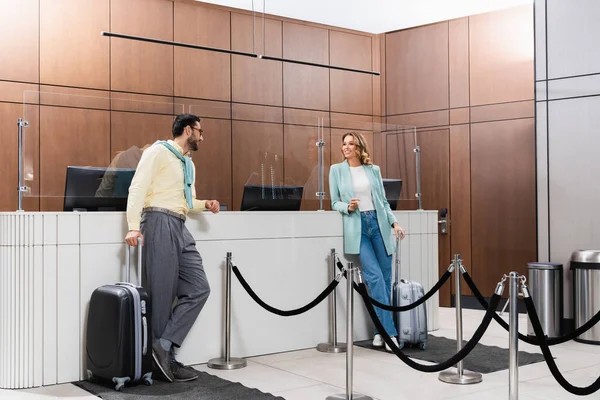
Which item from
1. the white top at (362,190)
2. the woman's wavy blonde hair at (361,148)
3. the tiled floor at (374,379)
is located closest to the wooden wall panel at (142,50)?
the woman's wavy blonde hair at (361,148)

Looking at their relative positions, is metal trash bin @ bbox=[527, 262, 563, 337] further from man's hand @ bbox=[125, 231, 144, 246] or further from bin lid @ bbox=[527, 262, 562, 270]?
man's hand @ bbox=[125, 231, 144, 246]

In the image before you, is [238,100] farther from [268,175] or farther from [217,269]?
[217,269]

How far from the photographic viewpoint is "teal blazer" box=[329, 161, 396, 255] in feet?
19.7

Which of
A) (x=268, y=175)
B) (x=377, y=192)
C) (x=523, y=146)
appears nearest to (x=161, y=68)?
(x=268, y=175)

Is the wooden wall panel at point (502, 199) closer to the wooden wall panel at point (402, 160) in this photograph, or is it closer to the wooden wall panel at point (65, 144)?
the wooden wall panel at point (402, 160)

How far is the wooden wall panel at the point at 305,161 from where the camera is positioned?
626 centimetres

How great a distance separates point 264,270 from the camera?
5.79 m

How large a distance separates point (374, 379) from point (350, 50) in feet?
20.6

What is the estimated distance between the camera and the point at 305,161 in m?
6.34

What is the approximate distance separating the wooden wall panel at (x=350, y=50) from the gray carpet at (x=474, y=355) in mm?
4950

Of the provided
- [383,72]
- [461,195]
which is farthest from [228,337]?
[383,72]

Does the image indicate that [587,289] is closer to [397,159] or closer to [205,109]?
[397,159]

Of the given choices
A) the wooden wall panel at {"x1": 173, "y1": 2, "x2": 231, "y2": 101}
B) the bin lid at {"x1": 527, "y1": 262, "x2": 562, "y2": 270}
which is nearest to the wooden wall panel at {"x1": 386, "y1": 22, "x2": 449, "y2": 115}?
the wooden wall panel at {"x1": 173, "y1": 2, "x2": 231, "y2": 101}

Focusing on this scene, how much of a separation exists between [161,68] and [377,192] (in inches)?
151
